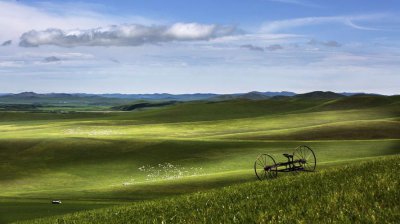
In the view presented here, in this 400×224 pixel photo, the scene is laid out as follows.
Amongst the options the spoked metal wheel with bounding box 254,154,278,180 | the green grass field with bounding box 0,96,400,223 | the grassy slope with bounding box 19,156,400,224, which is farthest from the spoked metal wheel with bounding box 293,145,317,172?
the grassy slope with bounding box 19,156,400,224

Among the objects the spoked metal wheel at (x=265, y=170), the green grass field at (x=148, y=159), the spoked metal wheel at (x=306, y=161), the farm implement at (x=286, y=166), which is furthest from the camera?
the green grass field at (x=148, y=159)

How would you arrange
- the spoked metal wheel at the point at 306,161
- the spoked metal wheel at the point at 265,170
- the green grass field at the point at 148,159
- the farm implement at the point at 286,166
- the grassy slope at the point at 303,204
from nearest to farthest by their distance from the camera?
the grassy slope at the point at 303,204, the farm implement at the point at 286,166, the spoked metal wheel at the point at 265,170, the spoked metal wheel at the point at 306,161, the green grass field at the point at 148,159

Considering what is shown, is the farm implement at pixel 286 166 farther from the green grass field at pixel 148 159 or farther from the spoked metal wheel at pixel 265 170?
the green grass field at pixel 148 159

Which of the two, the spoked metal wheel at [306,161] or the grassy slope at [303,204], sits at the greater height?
the grassy slope at [303,204]

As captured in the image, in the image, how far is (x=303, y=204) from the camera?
1282cm

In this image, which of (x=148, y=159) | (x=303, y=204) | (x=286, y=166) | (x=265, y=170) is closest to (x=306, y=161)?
(x=286, y=166)

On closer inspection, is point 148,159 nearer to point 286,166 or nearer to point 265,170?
point 265,170

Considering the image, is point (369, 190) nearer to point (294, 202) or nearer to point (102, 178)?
point (294, 202)

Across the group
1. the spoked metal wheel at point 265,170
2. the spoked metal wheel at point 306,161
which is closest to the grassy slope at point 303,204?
the spoked metal wheel at point 265,170

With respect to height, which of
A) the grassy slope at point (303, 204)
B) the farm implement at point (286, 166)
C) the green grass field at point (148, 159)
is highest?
the grassy slope at point (303, 204)

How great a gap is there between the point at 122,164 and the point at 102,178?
25.2ft

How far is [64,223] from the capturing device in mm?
18234

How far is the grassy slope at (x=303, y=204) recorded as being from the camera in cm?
1092

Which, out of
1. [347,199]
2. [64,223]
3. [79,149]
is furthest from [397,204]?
[79,149]
